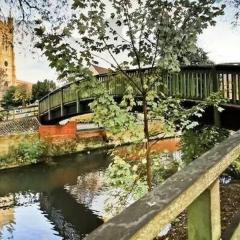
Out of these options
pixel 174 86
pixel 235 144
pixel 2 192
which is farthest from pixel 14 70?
pixel 235 144

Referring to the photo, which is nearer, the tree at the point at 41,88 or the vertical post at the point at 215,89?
the vertical post at the point at 215,89

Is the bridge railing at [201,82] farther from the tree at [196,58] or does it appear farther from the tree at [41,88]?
the tree at [41,88]

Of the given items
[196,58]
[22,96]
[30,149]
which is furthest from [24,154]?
[22,96]

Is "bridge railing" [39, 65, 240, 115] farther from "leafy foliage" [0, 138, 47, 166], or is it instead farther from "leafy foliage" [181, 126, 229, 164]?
"leafy foliage" [0, 138, 47, 166]

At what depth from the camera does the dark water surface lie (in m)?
14.0

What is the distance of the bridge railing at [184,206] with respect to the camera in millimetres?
884

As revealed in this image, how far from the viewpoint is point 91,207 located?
52.5 feet

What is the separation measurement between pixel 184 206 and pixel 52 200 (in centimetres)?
1704

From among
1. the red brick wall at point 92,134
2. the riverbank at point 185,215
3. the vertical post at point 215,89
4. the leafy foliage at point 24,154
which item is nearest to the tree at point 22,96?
the red brick wall at point 92,134

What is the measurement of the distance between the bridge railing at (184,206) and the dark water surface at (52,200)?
10256mm

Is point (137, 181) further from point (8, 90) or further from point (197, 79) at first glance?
point (8, 90)

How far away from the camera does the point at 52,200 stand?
58.0 feet

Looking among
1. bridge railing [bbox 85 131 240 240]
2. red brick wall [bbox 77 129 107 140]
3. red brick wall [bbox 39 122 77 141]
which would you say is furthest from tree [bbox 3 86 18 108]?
bridge railing [bbox 85 131 240 240]

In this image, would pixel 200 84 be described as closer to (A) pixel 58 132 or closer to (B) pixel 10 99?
(A) pixel 58 132
